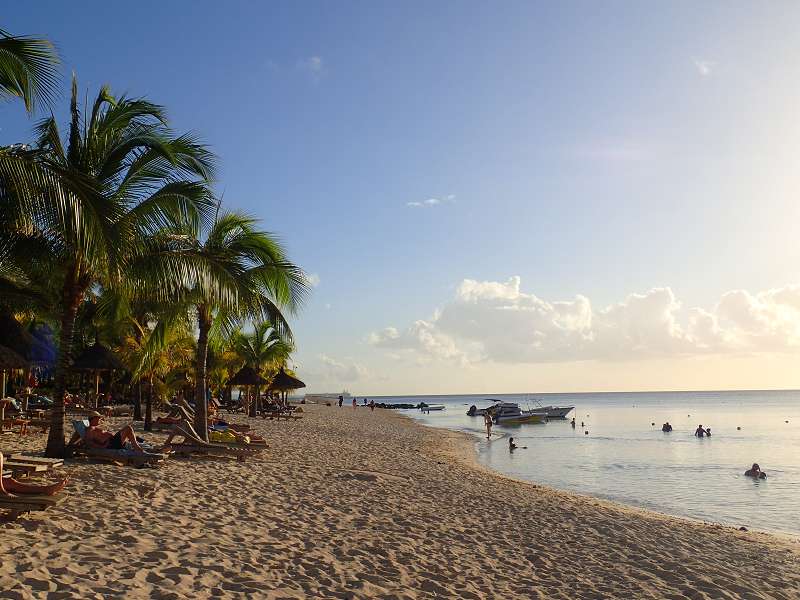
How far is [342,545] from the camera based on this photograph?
6.91 m

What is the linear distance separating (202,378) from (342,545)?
8.45 metres

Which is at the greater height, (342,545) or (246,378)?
(246,378)

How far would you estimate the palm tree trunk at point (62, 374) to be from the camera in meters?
9.85

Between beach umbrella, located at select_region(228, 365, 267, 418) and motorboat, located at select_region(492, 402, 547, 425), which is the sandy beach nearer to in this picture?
beach umbrella, located at select_region(228, 365, 267, 418)

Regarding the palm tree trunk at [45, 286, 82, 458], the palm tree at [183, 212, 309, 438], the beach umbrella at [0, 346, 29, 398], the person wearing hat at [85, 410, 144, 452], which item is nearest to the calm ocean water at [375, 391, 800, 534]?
the palm tree at [183, 212, 309, 438]

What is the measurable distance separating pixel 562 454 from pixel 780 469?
29.7 ft

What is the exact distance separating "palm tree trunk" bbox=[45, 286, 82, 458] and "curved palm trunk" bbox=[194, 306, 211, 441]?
→ 13.5 ft

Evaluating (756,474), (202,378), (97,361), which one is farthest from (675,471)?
(97,361)

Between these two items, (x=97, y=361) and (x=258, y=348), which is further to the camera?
(x=258, y=348)

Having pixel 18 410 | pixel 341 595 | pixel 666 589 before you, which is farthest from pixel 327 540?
pixel 18 410

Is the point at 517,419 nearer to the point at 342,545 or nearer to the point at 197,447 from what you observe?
the point at 197,447

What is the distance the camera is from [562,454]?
29.1 m

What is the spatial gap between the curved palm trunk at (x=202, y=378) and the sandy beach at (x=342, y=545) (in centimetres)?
233

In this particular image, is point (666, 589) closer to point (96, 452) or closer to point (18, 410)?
point (96, 452)
